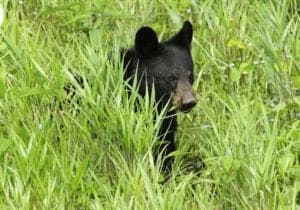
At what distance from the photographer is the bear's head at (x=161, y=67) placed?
6.04 m

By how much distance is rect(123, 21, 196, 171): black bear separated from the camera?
236 inches

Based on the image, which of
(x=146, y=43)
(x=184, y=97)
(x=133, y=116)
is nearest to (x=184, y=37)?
(x=146, y=43)

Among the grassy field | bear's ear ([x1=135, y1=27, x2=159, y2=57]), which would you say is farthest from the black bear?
the grassy field

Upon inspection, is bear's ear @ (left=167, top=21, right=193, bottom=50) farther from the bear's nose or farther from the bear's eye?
the bear's nose

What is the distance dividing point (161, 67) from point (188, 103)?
44 cm

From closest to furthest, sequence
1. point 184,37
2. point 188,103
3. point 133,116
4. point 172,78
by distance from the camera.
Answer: point 133,116 → point 188,103 → point 172,78 → point 184,37

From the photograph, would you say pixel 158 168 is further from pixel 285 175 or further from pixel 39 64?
pixel 39 64

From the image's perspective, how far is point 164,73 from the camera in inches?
242

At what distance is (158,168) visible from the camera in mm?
5371

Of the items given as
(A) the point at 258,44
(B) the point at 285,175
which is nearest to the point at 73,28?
(A) the point at 258,44

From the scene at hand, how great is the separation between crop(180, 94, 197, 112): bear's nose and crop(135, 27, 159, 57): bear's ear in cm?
50

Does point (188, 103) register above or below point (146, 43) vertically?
below

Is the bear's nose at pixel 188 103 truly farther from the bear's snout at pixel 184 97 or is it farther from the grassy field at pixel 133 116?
the grassy field at pixel 133 116

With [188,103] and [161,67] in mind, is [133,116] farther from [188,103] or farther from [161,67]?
[161,67]
